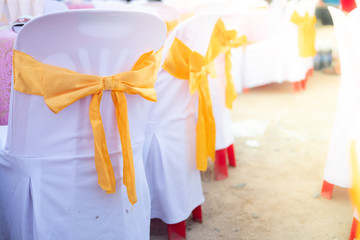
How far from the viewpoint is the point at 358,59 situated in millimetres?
1453

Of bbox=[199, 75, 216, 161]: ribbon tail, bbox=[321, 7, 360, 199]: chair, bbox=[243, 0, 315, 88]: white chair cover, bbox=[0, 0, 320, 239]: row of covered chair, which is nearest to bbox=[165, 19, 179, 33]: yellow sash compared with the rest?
bbox=[199, 75, 216, 161]: ribbon tail

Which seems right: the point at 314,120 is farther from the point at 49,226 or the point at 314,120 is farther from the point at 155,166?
the point at 49,226

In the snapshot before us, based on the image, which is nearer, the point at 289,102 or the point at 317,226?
the point at 317,226

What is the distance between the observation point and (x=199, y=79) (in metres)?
1.56

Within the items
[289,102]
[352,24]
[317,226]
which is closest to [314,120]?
[289,102]

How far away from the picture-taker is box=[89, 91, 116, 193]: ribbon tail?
103cm

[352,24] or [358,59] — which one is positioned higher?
[352,24]

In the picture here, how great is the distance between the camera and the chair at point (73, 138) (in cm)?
97

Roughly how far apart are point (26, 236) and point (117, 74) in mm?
562

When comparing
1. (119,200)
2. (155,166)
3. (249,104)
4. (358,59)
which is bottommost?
(249,104)

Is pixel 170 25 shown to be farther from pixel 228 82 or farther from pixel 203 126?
pixel 203 126

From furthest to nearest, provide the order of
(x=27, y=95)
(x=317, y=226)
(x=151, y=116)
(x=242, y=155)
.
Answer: (x=242, y=155) → (x=317, y=226) → (x=151, y=116) → (x=27, y=95)

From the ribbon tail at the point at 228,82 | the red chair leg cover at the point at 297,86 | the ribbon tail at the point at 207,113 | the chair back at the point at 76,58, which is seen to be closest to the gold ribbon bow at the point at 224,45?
the ribbon tail at the point at 228,82

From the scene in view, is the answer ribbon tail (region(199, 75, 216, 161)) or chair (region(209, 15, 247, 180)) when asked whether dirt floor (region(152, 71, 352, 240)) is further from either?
ribbon tail (region(199, 75, 216, 161))
